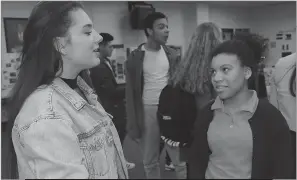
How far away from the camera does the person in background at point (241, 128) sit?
58 centimetres

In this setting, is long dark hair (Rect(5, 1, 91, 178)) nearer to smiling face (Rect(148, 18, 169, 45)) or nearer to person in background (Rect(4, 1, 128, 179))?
person in background (Rect(4, 1, 128, 179))

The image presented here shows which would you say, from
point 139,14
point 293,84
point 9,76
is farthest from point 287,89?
point 9,76

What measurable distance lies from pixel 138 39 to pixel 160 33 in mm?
129

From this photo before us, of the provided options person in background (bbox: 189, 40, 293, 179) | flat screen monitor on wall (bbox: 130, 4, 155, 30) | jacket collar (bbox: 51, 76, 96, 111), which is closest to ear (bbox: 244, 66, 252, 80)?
person in background (bbox: 189, 40, 293, 179)

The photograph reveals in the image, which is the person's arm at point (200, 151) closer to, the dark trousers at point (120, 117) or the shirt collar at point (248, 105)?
the shirt collar at point (248, 105)

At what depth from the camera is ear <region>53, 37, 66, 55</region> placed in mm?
455

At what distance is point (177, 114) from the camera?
90 cm

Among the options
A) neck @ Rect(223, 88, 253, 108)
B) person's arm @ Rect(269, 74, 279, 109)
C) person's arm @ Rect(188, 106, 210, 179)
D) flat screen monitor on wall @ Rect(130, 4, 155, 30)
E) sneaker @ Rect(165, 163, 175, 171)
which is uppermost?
flat screen monitor on wall @ Rect(130, 4, 155, 30)

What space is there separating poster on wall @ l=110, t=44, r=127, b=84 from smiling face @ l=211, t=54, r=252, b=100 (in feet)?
1.53

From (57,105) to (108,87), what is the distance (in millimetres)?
504

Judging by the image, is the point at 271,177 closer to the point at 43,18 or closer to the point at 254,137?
the point at 254,137

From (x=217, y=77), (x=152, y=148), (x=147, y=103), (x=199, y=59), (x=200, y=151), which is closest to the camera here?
(x=217, y=77)

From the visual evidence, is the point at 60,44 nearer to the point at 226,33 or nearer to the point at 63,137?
the point at 63,137

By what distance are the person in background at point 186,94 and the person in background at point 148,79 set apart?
2.5 inches
